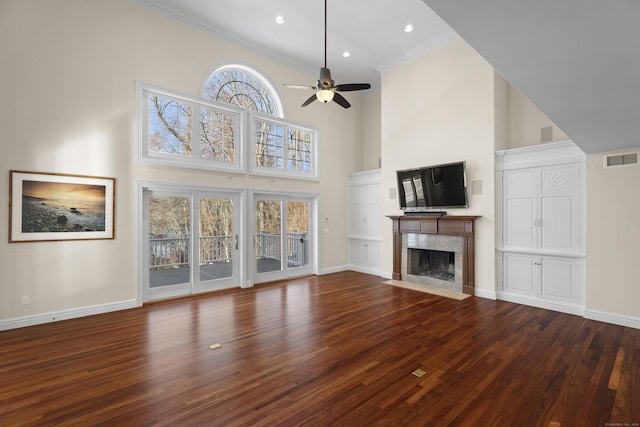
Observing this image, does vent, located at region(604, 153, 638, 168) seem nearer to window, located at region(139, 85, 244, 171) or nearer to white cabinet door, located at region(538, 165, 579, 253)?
white cabinet door, located at region(538, 165, 579, 253)

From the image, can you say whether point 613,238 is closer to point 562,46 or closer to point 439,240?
point 439,240

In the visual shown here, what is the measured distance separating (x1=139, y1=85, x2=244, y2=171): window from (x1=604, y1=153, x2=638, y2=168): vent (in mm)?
6109

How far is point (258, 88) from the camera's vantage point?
265 inches

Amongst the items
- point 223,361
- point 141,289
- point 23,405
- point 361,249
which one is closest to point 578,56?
point 223,361

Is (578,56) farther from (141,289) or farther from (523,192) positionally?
(141,289)

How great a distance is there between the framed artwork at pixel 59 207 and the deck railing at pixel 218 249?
85cm

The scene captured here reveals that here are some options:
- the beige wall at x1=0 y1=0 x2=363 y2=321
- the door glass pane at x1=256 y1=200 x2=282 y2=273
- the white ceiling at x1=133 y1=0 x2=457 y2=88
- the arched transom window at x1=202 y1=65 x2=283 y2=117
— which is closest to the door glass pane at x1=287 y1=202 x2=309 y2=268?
the door glass pane at x1=256 y1=200 x2=282 y2=273

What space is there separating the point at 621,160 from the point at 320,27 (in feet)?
17.4

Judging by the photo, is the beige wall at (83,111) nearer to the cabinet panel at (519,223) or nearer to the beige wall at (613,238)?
the cabinet panel at (519,223)

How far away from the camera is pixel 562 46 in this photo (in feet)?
5.53

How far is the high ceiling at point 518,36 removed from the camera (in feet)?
4.62

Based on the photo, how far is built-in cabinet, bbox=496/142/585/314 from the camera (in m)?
4.52

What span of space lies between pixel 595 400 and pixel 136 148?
21.3ft

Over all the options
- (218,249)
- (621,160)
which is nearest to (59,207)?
(218,249)
